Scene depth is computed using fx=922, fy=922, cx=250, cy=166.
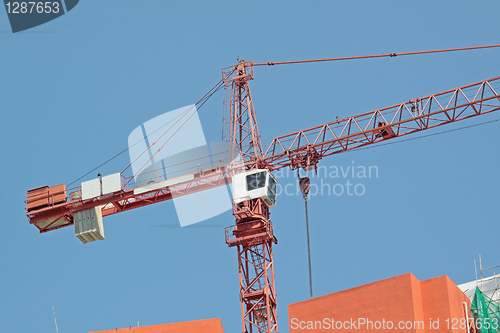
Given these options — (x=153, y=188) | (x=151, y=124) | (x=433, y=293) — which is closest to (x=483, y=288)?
(x=433, y=293)

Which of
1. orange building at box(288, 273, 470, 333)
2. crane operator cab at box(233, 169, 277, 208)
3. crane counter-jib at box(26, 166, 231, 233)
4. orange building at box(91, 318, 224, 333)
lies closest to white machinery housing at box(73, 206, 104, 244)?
crane counter-jib at box(26, 166, 231, 233)

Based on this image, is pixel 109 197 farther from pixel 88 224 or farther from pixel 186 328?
pixel 186 328

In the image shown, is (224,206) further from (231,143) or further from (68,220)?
(68,220)

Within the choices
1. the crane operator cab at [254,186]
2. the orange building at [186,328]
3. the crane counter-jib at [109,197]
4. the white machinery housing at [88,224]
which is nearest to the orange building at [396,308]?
the orange building at [186,328]

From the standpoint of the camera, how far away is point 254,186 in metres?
59.2

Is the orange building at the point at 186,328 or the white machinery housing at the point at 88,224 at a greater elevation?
the white machinery housing at the point at 88,224

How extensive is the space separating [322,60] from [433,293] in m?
28.8

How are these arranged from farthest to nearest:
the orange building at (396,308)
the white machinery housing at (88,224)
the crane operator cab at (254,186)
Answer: the white machinery housing at (88,224)
the crane operator cab at (254,186)
the orange building at (396,308)

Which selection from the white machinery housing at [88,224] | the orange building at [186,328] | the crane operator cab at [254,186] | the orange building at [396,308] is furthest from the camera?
the white machinery housing at [88,224]

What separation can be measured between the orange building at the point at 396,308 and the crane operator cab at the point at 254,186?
46.4 feet

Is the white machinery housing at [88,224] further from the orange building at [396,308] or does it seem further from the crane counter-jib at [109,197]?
the orange building at [396,308]

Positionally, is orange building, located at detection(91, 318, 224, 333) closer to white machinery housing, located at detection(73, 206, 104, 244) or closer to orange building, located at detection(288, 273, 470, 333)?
orange building, located at detection(288, 273, 470, 333)

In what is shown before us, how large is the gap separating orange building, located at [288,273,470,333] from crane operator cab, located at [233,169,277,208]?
1414 centimetres

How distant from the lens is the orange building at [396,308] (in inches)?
1714
